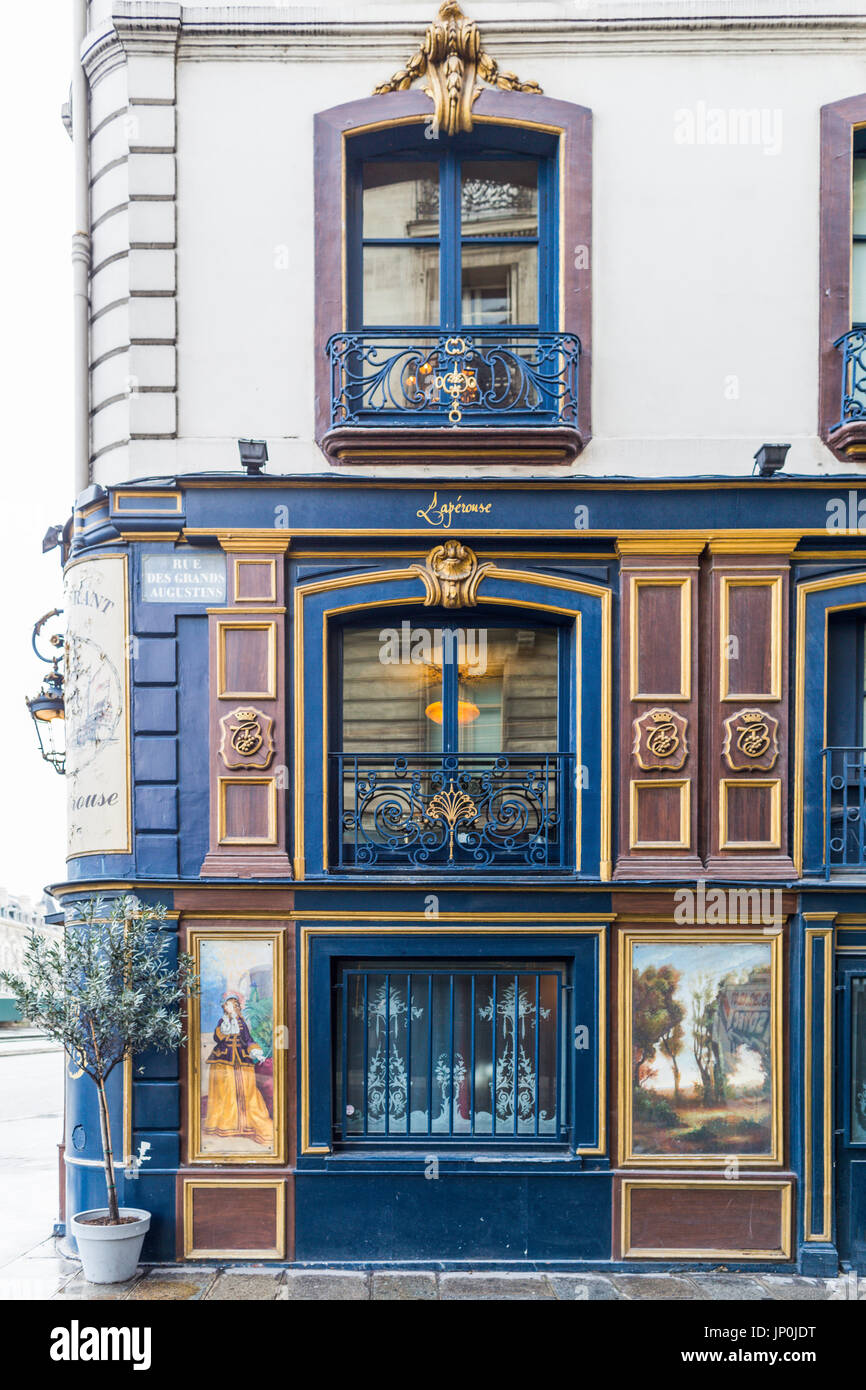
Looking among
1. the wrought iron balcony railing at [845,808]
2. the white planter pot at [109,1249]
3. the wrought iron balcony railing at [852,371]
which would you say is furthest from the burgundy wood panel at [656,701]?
the white planter pot at [109,1249]

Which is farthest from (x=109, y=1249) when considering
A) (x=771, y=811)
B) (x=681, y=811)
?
(x=771, y=811)

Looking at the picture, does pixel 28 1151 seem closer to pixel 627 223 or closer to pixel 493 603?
pixel 493 603

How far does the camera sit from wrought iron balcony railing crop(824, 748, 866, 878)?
32.4ft

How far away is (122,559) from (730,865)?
227 inches

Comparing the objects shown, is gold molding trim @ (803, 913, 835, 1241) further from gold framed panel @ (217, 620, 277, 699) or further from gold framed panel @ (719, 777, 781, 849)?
gold framed panel @ (217, 620, 277, 699)

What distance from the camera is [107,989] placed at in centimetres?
909

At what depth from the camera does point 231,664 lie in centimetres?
1002

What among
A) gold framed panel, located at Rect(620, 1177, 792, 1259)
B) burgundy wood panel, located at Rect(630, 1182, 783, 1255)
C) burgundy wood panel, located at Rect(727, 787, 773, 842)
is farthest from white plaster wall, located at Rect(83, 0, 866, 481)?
burgundy wood panel, located at Rect(630, 1182, 783, 1255)

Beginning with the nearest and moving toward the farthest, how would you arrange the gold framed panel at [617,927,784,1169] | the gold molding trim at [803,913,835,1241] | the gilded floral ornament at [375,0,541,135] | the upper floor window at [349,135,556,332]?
the gold molding trim at [803,913,835,1241], the gold framed panel at [617,927,784,1169], the gilded floral ornament at [375,0,541,135], the upper floor window at [349,135,556,332]

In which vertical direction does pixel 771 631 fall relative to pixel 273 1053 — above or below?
above

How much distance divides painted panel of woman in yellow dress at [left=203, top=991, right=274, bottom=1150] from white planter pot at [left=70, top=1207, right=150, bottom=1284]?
3.12 ft

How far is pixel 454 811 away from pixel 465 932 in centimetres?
101

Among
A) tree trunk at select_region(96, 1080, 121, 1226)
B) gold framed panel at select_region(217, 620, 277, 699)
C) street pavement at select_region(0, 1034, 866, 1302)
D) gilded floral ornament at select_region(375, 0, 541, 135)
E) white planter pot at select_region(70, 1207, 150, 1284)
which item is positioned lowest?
street pavement at select_region(0, 1034, 866, 1302)
